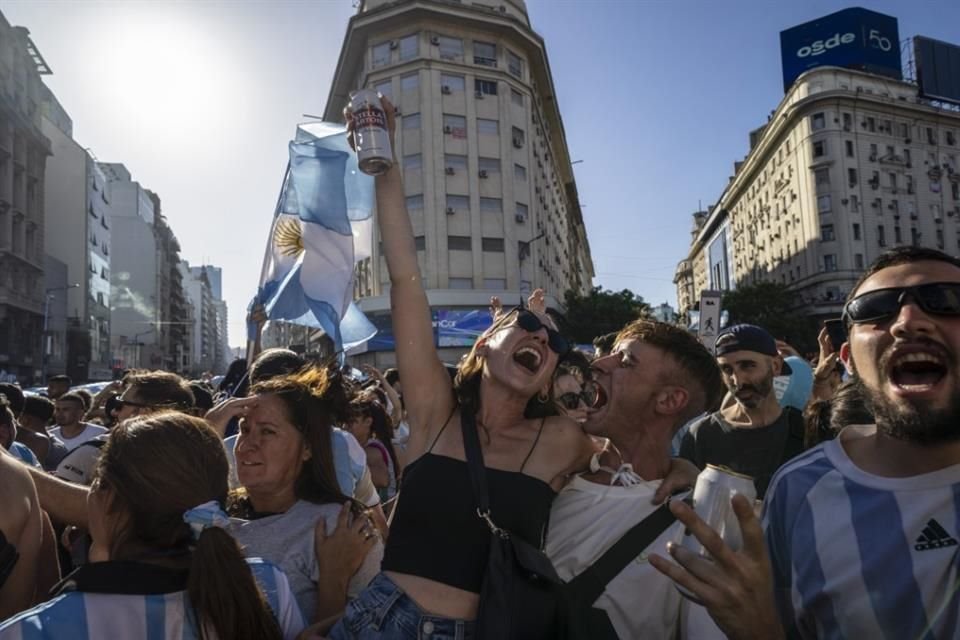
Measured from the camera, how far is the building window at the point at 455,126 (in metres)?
34.1

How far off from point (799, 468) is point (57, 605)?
6.25 feet

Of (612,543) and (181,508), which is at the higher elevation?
(181,508)

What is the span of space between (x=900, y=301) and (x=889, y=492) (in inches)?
18.9

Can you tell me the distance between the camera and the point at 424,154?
111ft

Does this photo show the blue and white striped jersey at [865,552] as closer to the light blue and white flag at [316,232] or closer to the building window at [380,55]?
the light blue and white flag at [316,232]

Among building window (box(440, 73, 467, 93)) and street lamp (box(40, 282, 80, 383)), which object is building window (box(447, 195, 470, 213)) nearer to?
building window (box(440, 73, 467, 93))

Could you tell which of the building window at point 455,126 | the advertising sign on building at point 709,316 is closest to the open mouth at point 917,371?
the advertising sign on building at point 709,316

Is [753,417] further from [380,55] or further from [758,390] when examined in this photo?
[380,55]

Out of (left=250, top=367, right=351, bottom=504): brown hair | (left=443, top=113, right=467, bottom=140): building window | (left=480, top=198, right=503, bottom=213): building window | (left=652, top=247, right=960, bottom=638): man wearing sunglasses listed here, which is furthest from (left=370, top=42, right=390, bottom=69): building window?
(left=652, top=247, right=960, bottom=638): man wearing sunglasses

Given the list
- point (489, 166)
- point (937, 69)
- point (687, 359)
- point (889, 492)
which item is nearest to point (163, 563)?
point (889, 492)

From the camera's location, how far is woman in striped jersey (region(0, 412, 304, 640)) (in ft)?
5.04

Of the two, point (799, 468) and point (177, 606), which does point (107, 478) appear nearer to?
point (177, 606)

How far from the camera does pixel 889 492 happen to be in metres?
1.61

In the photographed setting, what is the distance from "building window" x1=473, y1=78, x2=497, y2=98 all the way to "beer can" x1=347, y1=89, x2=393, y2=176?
34167 millimetres
